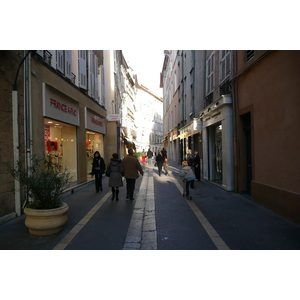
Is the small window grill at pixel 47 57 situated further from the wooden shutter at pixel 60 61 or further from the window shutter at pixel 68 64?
the window shutter at pixel 68 64

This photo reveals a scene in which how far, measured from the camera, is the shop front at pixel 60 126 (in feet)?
29.3

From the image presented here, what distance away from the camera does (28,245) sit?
448 centimetres

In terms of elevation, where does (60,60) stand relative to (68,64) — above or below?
below

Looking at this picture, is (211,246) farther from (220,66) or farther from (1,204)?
(220,66)

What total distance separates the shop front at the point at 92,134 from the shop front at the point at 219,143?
6.06m

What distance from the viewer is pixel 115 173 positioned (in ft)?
27.8

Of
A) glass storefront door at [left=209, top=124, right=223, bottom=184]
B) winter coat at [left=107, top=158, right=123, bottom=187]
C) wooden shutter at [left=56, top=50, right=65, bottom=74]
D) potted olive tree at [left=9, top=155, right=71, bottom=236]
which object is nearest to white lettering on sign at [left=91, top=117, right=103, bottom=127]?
wooden shutter at [left=56, top=50, right=65, bottom=74]

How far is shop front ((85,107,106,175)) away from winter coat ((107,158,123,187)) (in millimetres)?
5323

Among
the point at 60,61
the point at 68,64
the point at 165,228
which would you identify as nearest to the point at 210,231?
the point at 165,228

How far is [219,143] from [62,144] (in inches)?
282

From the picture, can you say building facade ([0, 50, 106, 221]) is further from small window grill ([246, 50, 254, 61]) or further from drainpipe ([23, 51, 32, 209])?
small window grill ([246, 50, 254, 61])

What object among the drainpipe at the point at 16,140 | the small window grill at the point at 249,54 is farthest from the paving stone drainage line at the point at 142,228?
the small window grill at the point at 249,54

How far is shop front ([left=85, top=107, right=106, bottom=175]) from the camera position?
13.8 meters

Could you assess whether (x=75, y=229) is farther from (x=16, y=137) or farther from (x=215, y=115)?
(x=215, y=115)
